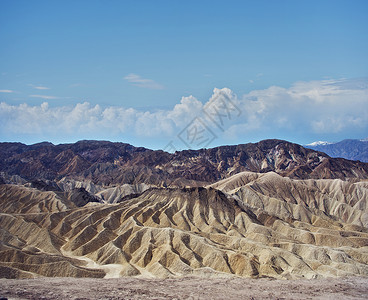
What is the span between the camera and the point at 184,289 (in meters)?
66.5

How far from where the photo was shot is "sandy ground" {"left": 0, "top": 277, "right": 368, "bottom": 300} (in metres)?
59.9

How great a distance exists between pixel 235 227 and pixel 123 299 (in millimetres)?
76110

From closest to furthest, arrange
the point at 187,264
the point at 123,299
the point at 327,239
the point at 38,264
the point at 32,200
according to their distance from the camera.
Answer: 1. the point at 123,299
2. the point at 38,264
3. the point at 187,264
4. the point at 327,239
5. the point at 32,200

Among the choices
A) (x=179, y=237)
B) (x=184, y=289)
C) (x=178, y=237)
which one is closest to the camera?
(x=184, y=289)

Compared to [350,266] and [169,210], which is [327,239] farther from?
[169,210]

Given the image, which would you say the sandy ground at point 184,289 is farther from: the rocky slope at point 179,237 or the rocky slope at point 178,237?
the rocky slope at point 179,237

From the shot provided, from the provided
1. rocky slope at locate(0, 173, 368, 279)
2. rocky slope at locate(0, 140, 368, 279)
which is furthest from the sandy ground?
rocky slope at locate(0, 173, 368, 279)

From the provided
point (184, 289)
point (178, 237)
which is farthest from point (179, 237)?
point (184, 289)

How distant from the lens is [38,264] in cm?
8212

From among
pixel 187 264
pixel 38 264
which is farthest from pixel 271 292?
pixel 38 264

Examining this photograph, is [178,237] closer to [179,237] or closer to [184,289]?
[179,237]

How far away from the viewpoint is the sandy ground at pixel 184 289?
59.9 metres

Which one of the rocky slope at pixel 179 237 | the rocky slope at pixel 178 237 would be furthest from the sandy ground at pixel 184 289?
the rocky slope at pixel 179 237

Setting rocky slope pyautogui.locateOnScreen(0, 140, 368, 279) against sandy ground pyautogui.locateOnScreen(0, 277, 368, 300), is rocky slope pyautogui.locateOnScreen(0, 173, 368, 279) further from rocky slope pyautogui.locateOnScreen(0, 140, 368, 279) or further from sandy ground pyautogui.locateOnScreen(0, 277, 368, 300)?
sandy ground pyautogui.locateOnScreen(0, 277, 368, 300)
